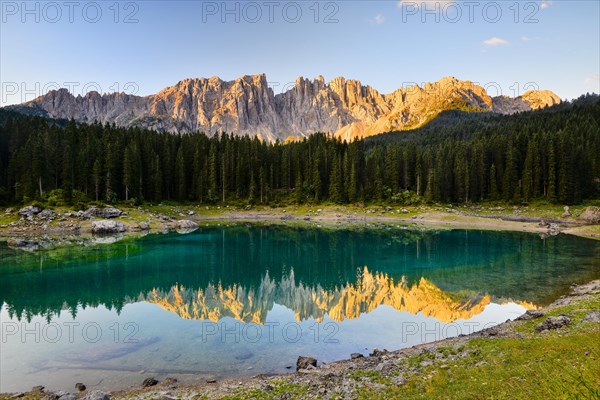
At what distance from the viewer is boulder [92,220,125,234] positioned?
75.8m


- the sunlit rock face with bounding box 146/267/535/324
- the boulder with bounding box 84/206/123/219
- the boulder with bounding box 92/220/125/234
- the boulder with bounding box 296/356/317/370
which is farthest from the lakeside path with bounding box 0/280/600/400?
the boulder with bounding box 84/206/123/219

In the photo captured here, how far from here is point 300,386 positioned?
1566 centimetres

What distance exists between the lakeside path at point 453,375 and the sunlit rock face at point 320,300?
375 inches

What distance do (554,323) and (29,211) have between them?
94.6 m

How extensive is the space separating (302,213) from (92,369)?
315 feet

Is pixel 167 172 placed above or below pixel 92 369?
above

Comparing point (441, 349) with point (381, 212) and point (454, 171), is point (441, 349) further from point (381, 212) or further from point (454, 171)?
point (454, 171)

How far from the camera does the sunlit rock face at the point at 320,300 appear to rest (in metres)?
29.8

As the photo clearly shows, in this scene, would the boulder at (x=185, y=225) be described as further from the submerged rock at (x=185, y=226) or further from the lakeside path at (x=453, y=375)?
the lakeside path at (x=453, y=375)

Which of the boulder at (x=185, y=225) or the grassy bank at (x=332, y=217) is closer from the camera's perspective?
the grassy bank at (x=332, y=217)

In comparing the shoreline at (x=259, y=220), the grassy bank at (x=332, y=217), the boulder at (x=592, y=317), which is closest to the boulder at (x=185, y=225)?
the shoreline at (x=259, y=220)

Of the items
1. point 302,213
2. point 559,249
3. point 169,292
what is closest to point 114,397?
point 169,292

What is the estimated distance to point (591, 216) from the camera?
265ft

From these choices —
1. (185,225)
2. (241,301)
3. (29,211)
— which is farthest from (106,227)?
(241,301)
